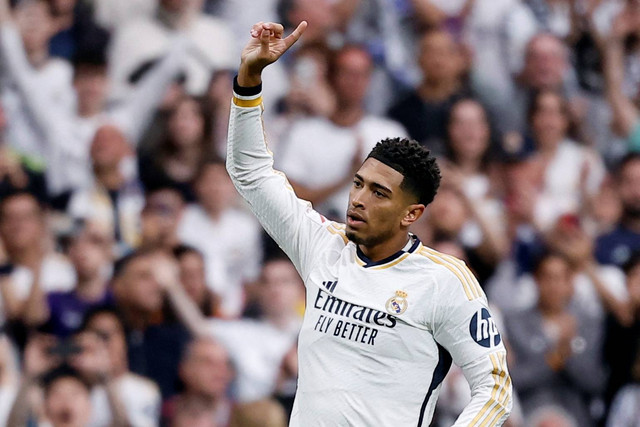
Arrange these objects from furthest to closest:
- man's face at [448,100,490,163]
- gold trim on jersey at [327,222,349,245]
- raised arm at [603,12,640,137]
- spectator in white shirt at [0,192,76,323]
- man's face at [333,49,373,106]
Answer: raised arm at [603,12,640,137] < man's face at [448,100,490,163] < man's face at [333,49,373,106] < spectator in white shirt at [0,192,76,323] < gold trim on jersey at [327,222,349,245]

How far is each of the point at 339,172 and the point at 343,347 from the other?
4998 millimetres

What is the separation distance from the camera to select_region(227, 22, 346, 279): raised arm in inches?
154

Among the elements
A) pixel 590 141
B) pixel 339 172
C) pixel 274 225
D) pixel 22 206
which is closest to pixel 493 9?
pixel 590 141

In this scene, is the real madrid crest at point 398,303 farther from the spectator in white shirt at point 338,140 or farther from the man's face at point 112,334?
the spectator in white shirt at point 338,140

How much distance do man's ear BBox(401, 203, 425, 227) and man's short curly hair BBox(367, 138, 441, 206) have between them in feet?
0.10

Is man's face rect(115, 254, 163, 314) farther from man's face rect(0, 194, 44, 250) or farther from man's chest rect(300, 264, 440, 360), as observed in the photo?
man's chest rect(300, 264, 440, 360)

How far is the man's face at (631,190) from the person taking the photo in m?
9.84

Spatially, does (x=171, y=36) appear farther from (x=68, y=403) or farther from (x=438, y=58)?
(x=68, y=403)

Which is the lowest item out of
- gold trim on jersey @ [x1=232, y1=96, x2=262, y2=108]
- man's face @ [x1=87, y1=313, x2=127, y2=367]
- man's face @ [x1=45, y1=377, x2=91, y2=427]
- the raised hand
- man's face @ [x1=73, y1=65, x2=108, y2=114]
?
man's face @ [x1=45, y1=377, x2=91, y2=427]

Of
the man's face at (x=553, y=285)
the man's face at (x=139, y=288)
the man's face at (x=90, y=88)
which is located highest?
the man's face at (x=90, y=88)

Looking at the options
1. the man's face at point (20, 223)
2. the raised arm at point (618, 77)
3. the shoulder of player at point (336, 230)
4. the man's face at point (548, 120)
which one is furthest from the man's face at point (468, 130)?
the shoulder of player at point (336, 230)

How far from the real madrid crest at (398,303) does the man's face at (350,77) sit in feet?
17.3

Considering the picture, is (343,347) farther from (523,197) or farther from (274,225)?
(523,197)

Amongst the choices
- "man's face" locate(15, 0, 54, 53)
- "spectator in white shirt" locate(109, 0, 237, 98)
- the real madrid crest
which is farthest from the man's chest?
"man's face" locate(15, 0, 54, 53)
